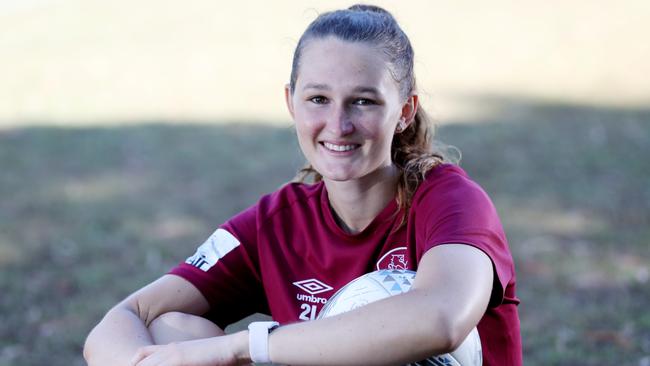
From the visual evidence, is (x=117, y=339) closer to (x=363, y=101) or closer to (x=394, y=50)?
(x=363, y=101)

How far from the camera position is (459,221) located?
2477mm

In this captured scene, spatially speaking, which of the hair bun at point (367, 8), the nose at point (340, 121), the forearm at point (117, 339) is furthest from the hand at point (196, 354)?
the hair bun at point (367, 8)

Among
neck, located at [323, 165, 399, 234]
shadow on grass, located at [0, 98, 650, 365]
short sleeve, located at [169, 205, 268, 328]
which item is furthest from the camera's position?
shadow on grass, located at [0, 98, 650, 365]

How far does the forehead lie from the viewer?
2596 mm

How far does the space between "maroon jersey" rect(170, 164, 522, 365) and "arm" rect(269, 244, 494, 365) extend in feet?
0.37

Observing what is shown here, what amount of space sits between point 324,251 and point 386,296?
451 mm

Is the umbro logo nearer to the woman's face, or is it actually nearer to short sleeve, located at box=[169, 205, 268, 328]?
short sleeve, located at box=[169, 205, 268, 328]

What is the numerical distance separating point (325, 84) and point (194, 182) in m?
4.46

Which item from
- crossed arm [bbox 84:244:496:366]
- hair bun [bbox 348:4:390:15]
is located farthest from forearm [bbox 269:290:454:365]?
hair bun [bbox 348:4:390:15]

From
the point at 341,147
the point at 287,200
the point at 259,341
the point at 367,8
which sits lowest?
the point at 259,341

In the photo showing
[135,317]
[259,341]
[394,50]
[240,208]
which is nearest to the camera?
[259,341]

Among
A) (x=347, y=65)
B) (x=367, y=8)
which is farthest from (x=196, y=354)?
(x=367, y=8)

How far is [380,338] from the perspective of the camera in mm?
2242

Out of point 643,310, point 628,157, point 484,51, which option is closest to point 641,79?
point 484,51
